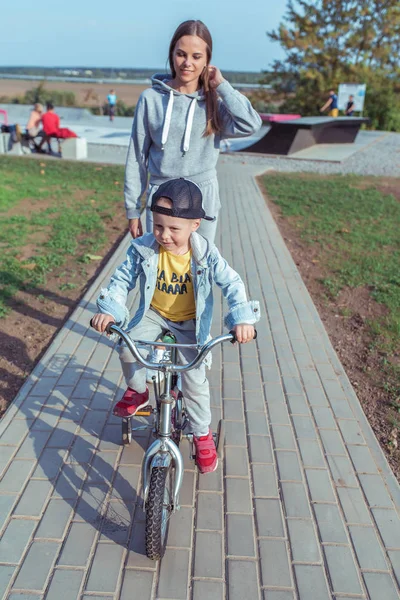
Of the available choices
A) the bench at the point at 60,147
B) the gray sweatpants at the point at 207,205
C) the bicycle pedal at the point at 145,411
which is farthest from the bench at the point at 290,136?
the bicycle pedal at the point at 145,411

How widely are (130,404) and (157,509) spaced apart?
926 millimetres

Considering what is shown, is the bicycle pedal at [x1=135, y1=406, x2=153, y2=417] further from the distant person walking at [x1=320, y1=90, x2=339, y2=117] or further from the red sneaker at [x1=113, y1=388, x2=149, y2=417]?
the distant person walking at [x1=320, y1=90, x2=339, y2=117]

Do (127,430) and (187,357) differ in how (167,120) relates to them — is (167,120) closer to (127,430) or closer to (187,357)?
(187,357)

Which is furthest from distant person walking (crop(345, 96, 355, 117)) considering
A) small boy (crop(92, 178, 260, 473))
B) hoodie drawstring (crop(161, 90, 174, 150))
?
small boy (crop(92, 178, 260, 473))

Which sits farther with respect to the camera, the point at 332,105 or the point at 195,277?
the point at 332,105

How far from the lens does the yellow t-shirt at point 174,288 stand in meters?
2.68

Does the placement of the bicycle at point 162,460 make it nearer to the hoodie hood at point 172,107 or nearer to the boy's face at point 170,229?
the boy's face at point 170,229

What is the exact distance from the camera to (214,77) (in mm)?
3098

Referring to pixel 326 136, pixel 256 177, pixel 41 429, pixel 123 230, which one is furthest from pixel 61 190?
pixel 326 136

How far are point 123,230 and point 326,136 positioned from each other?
13.0 metres

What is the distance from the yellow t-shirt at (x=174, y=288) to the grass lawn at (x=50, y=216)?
2.87 meters

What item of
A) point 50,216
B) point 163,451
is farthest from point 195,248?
point 50,216

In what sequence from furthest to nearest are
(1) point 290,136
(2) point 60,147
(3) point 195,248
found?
(1) point 290,136 < (2) point 60,147 < (3) point 195,248

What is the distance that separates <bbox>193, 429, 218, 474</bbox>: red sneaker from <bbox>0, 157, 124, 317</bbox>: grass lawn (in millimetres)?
2792
